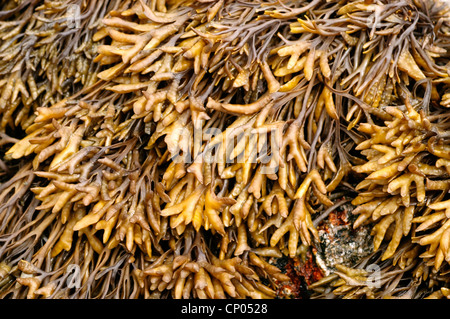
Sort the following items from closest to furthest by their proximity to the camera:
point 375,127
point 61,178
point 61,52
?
1. point 375,127
2. point 61,178
3. point 61,52

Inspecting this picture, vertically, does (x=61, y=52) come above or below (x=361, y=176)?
above

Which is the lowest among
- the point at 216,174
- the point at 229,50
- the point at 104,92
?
the point at 216,174

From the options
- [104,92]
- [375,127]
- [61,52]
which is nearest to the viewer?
[375,127]

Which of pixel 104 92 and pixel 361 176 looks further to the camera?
pixel 104 92
